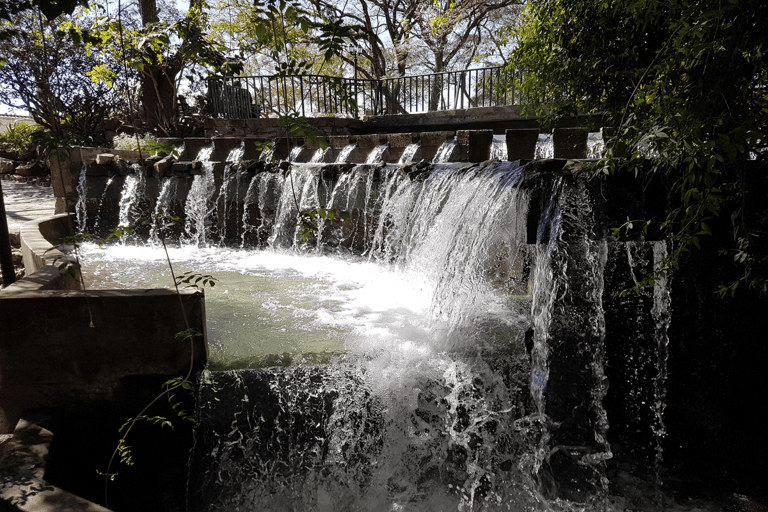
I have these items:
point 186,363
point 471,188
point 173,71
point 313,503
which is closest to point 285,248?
point 471,188

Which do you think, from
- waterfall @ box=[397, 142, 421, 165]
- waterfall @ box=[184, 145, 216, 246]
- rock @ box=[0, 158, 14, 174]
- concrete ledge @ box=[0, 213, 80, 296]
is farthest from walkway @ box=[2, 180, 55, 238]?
waterfall @ box=[397, 142, 421, 165]

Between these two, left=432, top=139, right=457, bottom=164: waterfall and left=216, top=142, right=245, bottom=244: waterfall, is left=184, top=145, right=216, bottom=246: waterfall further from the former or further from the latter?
left=432, top=139, right=457, bottom=164: waterfall

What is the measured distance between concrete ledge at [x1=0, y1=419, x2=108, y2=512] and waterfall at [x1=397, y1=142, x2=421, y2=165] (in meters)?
5.64

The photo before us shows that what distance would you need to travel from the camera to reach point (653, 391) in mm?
3451

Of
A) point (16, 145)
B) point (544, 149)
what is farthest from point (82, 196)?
point (16, 145)

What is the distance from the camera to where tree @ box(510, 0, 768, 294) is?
85.0 inches

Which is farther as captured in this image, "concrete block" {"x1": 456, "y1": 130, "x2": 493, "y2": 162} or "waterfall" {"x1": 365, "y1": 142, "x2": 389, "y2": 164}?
"waterfall" {"x1": 365, "y1": 142, "x2": 389, "y2": 164}

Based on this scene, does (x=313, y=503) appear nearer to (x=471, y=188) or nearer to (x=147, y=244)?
(x=471, y=188)

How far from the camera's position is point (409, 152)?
7.22 meters

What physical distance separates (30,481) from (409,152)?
6087mm

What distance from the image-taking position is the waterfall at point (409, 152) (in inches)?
281

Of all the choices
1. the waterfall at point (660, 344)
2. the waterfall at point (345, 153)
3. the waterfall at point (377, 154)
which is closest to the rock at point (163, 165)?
the waterfall at point (345, 153)

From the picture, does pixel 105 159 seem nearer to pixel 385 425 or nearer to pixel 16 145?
pixel 385 425

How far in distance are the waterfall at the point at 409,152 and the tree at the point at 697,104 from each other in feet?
12.0
